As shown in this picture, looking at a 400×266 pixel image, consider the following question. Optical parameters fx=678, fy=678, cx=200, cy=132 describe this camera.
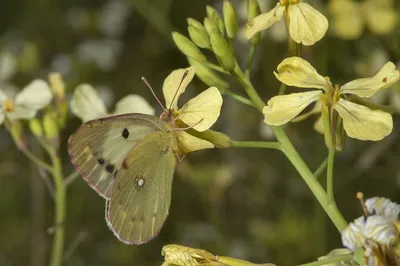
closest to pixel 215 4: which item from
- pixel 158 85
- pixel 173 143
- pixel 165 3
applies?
pixel 165 3

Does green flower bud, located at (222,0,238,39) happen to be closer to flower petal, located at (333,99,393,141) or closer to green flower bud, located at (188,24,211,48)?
green flower bud, located at (188,24,211,48)

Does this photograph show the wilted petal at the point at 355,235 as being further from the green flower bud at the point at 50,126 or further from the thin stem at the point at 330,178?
the green flower bud at the point at 50,126

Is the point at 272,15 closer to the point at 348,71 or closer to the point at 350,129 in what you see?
the point at 350,129

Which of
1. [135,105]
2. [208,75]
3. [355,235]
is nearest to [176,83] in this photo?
[208,75]

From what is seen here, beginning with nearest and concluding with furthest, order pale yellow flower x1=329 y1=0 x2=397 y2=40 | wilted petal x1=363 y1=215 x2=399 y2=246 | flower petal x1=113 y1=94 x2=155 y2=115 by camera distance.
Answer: wilted petal x1=363 y1=215 x2=399 y2=246
flower petal x1=113 y1=94 x2=155 y2=115
pale yellow flower x1=329 y1=0 x2=397 y2=40

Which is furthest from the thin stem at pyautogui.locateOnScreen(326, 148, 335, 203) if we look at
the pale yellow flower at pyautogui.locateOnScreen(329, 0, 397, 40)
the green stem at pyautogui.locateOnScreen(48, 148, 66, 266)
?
the pale yellow flower at pyautogui.locateOnScreen(329, 0, 397, 40)

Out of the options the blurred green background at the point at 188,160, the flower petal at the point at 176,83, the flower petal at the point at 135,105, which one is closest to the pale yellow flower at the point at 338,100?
the flower petal at the point at 176,83

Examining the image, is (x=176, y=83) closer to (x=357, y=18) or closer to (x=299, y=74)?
(x=299, y=74)
